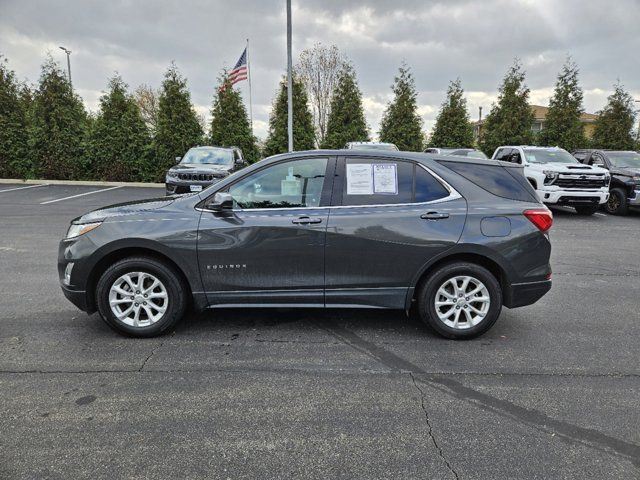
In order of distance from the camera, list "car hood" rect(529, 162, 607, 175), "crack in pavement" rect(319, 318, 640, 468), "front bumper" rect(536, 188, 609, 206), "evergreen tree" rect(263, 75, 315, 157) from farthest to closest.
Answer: "evergreen tree" rect(263, 75, 315, 157)
"front bumper" rect(536, 188, 609, 206)
"car hood" rect(529, 162, 607, 175)
"crack in pavement" rect(319, 318, 640, 468)

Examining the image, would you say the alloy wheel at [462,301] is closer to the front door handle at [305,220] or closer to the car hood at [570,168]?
the front door handle at [305,220]

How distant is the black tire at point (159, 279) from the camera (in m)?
4.03

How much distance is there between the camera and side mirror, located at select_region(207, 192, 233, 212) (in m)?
3.94

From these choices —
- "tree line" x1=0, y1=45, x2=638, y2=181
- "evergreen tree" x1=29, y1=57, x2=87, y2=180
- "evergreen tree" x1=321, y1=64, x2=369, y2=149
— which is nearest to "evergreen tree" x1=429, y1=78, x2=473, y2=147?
"tree line" x1=0, y1=45, x2=638, y2=181

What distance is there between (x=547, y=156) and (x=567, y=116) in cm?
858

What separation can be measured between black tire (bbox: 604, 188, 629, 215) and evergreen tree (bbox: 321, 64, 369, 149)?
1120cm

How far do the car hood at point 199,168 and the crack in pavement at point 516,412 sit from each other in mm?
9470

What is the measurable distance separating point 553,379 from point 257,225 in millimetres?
2691

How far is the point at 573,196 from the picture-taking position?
1211 centimetres

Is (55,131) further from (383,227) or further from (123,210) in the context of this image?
(383,227)

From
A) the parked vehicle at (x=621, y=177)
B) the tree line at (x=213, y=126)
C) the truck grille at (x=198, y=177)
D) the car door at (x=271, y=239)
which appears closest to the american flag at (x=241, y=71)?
the tree line at (x=213, y=126)

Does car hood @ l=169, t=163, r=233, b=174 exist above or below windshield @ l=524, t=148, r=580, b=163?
below

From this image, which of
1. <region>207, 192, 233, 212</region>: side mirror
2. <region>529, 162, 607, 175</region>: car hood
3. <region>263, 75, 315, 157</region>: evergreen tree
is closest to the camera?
<region>207, 192, 233, 212</region>: side mirror

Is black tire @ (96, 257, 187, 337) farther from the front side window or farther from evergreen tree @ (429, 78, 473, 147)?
evergreen tree @ (429, 78, 473, 147)
